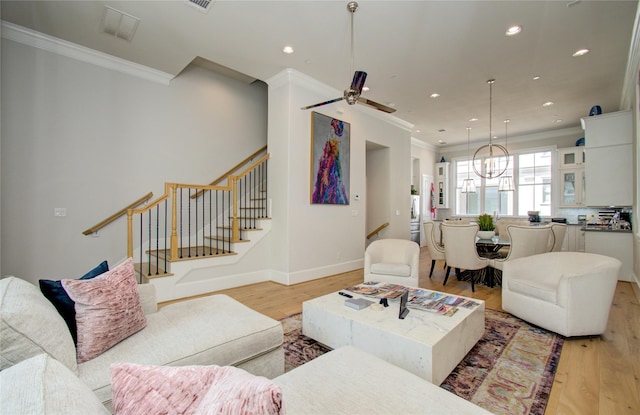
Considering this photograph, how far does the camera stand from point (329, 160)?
512 centimetres

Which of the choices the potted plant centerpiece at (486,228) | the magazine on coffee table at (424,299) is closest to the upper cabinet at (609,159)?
the potted plant centerpiece at (486,228)

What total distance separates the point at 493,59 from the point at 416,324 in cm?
392

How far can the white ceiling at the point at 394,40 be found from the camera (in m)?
3.09

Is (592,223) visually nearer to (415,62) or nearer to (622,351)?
(622,351)

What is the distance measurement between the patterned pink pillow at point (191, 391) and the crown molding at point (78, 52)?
483 cm

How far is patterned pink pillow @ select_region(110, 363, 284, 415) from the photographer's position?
0.58m

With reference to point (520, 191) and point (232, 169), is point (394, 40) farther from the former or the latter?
point (520, 191)

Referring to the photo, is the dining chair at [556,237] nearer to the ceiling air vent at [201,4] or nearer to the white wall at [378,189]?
the white wall at [378,189]

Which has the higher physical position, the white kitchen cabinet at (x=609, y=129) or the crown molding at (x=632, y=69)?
the crown molding at (x=632, y=69)

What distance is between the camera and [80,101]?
158 inches

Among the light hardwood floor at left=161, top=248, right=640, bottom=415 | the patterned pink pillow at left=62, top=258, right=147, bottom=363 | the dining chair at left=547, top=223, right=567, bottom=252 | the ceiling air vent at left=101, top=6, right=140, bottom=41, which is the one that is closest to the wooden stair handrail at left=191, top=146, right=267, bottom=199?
the light hardwood floor at left=161, top=248, right=640, bottom=415

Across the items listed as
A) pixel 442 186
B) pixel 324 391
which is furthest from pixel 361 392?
pixel 442 186

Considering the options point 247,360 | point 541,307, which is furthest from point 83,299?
point 541,307

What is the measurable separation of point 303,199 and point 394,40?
8.28 feet
